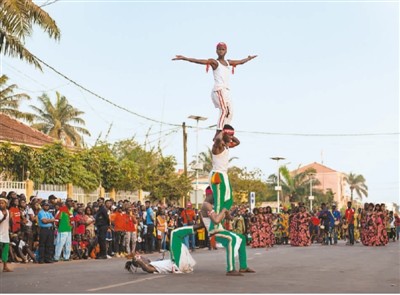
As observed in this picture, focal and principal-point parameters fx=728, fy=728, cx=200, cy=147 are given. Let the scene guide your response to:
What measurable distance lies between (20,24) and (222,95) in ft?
31.9

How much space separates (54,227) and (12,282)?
8.75 meters

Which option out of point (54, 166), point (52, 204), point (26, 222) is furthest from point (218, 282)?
point (54, 166)

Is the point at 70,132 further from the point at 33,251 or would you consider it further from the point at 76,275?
the point at 76,275

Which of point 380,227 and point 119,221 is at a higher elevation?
point 119,221

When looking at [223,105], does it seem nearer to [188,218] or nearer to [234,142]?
[234,142]

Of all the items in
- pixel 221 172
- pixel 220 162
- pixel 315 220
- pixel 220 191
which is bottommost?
pixel 315 220

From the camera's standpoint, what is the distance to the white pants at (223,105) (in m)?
13.2

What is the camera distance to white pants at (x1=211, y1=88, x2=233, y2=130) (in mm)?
13203

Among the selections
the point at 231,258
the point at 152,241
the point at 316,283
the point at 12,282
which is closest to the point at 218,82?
the point at 231,258

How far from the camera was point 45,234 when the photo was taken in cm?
1958

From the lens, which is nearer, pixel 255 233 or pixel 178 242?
pixel 178 242

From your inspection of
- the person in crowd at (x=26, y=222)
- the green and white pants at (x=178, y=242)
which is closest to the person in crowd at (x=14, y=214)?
the person in crowd at (x=26, y=222)

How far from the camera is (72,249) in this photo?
71.3ft

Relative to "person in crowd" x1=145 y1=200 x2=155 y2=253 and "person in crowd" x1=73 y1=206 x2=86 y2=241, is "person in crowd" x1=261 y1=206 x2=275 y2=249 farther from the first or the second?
"person in crowd" x1=73 y1=206 x2=86 y2=241
